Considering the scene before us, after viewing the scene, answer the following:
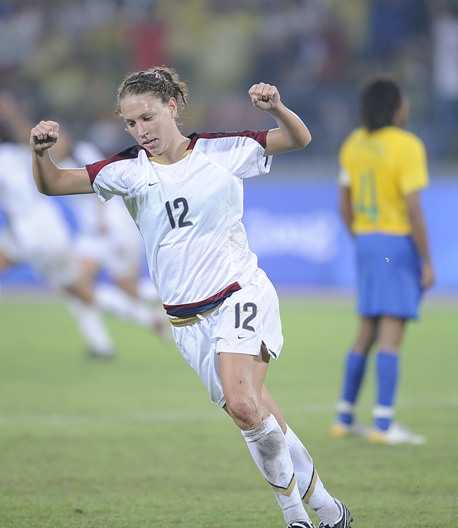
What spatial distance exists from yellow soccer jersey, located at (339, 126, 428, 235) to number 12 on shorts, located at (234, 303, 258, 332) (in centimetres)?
276

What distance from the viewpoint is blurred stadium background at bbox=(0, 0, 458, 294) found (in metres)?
15.9

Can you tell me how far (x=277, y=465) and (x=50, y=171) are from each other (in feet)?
5.11

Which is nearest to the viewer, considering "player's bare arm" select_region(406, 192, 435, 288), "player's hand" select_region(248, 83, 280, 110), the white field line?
"player's hand" select_region(248, 83, 280, 110)

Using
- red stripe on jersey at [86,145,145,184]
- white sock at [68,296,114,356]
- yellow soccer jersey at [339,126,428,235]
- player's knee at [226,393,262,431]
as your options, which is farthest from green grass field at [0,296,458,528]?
red stripe on jersey at [86,145,145,184]

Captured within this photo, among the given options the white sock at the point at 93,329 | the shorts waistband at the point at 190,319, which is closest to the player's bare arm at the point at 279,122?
the shorts waistband at the point at 190,319

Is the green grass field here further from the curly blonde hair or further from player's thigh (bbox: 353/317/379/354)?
the curly blonde hair

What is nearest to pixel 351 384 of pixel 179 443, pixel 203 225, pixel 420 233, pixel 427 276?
pixel 427 276

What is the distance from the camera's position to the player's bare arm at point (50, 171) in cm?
452

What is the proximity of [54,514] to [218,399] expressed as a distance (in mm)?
1059

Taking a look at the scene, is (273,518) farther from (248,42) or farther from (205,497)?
(248,42)

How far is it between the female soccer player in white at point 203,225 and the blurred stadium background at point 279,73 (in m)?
10.8

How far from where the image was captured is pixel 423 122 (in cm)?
1711

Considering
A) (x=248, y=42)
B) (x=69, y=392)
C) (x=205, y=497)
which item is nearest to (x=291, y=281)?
(x=248, y=42)

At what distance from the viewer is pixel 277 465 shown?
448 cm
